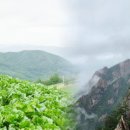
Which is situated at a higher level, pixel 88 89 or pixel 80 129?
pixel 88 89

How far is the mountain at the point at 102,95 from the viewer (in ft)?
76.7

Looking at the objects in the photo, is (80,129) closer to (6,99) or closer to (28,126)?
(6,99)

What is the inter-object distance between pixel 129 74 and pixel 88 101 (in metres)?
3.73

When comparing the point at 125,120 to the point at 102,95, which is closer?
the point at 125,120

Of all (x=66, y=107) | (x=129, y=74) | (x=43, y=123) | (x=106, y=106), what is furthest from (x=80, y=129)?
(x=43, y=123)

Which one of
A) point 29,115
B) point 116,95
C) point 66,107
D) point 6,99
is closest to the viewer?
point 29,115

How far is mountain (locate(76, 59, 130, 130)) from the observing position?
920 inches

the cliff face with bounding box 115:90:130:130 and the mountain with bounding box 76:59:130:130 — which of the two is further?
the cliff face with bounding box 115:90:130:130

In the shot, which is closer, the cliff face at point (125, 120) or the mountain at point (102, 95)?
the mountain at point (102, 95)

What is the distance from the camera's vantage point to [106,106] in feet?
79.0

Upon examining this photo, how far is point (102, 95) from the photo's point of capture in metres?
27.5

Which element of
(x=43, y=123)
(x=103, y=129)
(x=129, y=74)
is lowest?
(x=103, y=129)

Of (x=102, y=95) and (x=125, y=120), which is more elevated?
(x=102, y=95)

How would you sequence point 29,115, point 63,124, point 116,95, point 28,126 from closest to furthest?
point 28,126, point 29,115, point 63,124, point 116,95
